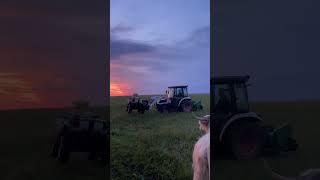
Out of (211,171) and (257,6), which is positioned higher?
(257,6)

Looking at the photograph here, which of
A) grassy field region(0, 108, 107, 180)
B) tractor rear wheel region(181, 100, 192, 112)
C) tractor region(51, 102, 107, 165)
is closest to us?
grassy field region(0, 108, 107, 180)

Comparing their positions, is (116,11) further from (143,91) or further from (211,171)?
(211,171)

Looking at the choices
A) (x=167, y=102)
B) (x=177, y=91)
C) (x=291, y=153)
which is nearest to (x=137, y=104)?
(x=167, y=102)

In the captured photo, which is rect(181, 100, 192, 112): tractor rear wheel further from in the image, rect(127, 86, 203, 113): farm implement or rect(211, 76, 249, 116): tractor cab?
rect(211, 76, 249, 116): tractor cab

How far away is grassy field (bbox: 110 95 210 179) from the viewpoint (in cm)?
380

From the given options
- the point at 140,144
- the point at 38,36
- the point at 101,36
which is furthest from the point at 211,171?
the point at 38,36

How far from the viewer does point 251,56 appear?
3.99 m

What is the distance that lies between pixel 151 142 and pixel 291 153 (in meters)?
1.25

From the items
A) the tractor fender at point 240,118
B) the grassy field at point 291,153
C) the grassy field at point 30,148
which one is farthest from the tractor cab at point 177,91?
the grassy field at point 30,148

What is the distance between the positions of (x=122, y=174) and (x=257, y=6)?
1.81 m

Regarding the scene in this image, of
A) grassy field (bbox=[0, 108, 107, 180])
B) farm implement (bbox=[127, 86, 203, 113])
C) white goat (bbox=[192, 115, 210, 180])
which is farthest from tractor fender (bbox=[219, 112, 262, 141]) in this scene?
grassy field (bbox=[0, 108, 107, 180])

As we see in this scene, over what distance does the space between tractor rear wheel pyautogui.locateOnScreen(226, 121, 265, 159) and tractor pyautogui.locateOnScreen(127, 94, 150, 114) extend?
83cm

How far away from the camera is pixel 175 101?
3.88m

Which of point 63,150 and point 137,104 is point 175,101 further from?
point 63,150
